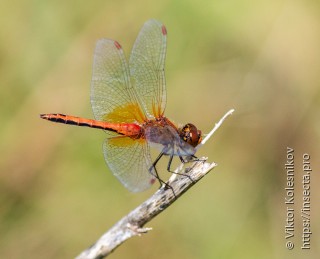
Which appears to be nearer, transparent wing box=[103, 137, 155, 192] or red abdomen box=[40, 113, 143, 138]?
transparent wing box=[103, 137, 155, 192]

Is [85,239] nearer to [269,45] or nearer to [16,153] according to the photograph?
[16,153]

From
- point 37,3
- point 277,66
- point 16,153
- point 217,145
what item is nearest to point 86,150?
point 16,153

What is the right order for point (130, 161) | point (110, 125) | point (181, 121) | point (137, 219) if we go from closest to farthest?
point (137, 219) → point (130, 161) → point (110, 125) → point (181, 121)

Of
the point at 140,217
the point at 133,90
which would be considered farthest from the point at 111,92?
the point at 140,217

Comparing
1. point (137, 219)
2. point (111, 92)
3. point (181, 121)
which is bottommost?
point (181, 121)

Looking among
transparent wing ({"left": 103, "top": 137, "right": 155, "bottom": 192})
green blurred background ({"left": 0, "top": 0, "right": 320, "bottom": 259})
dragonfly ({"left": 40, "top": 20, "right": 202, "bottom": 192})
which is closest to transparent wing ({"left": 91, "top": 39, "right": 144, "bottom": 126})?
dragonfly ({"left": 40, "top": 20, "right": 202, "bottom": 192})

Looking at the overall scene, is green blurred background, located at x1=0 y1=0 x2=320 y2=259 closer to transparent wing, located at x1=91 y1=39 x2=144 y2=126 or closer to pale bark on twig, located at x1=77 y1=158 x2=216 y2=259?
transparent wing, located at x1=91 y1=39 x2=144 y2=126

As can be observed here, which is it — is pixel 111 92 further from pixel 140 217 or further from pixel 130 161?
pixel 140 217
